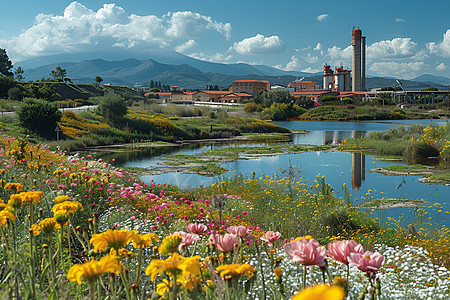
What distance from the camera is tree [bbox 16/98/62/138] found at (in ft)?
63.2

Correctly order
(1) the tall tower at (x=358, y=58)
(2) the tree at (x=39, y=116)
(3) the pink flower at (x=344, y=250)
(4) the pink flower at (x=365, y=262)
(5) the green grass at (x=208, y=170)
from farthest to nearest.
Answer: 1. (1) the tall tower at (x=358, y=58)
2. (2) the tree at (x=39, y=116)
3. (5) the green grass at (x=208, y=170)
4. (3) the pink flower at (x=344, y=250)
5. (4) the pink flower at (x=365, y=262)

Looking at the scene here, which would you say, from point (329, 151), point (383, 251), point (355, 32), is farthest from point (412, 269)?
point (355, 32)

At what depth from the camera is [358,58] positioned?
103m

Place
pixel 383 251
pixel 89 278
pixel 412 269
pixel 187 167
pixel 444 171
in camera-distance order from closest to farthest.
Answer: pixel 89 278 → pixel 412 269 → pixel 383 251 → pixel 444 171 → pixel 187 167

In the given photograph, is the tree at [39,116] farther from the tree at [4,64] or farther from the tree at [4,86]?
the tree at [4,64]

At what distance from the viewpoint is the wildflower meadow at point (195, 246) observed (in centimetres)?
155

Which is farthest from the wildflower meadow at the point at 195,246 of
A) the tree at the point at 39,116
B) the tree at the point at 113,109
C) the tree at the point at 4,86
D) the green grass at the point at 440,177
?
the tree at the point at 4,86

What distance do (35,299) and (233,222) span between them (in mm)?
3373

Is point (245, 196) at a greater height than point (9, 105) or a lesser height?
lesser

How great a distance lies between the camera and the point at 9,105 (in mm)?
28562

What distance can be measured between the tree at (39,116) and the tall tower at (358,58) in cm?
9363

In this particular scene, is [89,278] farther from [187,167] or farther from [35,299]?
[187,167]

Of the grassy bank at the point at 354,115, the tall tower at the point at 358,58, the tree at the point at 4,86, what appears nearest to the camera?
the tree at the point at 4,86

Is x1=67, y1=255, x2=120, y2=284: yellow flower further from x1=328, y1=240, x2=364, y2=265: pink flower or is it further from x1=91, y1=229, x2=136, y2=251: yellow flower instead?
x1=328, y1=240, x2=364, y2=265: pink flower
